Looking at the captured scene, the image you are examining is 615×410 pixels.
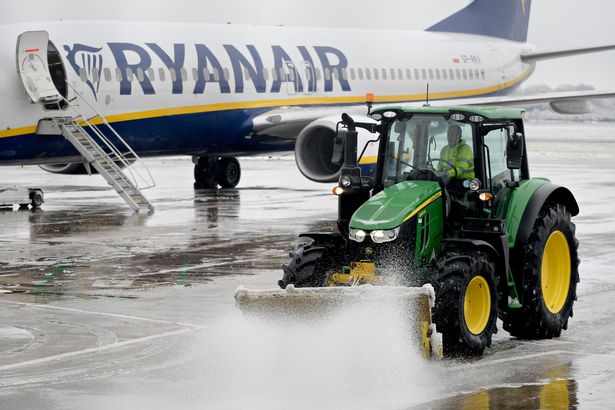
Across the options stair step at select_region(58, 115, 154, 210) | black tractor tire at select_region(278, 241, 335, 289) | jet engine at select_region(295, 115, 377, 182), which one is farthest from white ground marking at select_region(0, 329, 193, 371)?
jet engine at select_region(295, 115, 377, 182)

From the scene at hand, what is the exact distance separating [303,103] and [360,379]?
2010 centimetres

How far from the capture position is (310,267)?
1070 cm

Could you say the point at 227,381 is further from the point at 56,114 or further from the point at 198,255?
the point at 56,114

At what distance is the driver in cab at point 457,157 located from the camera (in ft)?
35.4

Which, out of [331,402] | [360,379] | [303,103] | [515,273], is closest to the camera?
[331,402]

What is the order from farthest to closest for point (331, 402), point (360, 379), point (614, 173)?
1. point (614, 173)
2. point (360, 379)
3. point (331, 402)

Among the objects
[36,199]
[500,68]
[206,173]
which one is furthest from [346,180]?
[500,68]

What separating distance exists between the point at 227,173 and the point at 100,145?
631 cm

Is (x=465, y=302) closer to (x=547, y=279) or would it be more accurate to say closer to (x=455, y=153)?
(x=455, y=153)

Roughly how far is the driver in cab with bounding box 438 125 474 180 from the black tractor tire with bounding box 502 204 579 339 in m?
0.79

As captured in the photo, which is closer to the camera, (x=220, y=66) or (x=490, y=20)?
(x=220, y=66)

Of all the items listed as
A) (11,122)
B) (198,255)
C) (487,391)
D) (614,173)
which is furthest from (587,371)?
(614,173)

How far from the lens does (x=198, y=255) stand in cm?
1673

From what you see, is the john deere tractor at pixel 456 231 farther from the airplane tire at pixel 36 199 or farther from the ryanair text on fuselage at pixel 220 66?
the airplane tire at pixel 36 199
